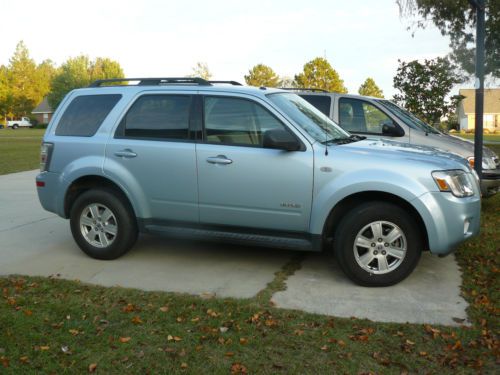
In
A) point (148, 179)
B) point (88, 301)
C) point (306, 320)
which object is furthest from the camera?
point (148, 179)

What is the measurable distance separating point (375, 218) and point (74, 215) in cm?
339

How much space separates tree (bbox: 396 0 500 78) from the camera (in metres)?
19.5

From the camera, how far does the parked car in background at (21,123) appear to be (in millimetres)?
82637

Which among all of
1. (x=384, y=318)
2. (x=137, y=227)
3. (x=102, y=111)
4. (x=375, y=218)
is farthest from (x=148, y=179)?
(x=384, y=318)

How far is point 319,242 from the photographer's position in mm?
5562

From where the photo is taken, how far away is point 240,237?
586 cm

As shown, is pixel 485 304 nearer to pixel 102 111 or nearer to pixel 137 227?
pixel 137 227

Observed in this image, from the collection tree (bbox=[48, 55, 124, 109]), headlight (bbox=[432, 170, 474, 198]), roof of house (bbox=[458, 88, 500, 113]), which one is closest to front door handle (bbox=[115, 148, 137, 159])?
headlight (bbox=[432, 170, 474, 198])

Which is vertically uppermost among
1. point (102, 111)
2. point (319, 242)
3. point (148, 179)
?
point (102, 111)

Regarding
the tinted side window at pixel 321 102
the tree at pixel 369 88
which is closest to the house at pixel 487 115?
the tree at pixel 369 88

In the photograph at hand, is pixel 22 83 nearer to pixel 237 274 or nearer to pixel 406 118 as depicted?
pixel 406 118

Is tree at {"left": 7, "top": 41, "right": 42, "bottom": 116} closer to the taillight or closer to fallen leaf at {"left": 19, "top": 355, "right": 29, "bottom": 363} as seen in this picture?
the taillight

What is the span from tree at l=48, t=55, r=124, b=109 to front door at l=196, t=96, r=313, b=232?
73707 millimetres

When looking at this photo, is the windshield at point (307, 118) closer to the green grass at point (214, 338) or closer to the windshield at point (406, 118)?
the green grass at point (214, 338)
